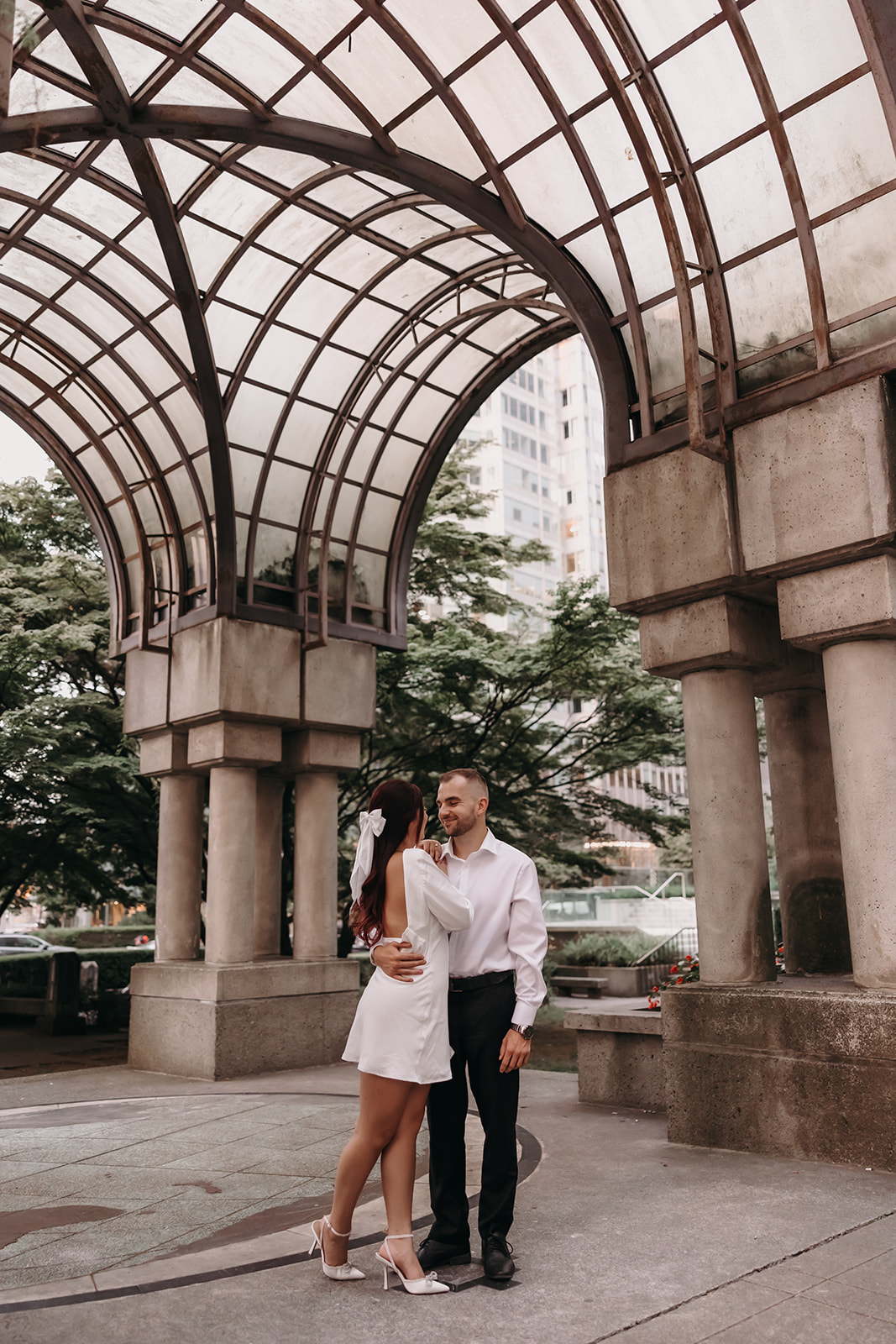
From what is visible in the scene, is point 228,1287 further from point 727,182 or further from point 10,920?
point 10,920

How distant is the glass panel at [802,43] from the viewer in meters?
6.86

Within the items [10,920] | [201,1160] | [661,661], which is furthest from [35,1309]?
[10,920]

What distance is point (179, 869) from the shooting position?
13398 millimetres

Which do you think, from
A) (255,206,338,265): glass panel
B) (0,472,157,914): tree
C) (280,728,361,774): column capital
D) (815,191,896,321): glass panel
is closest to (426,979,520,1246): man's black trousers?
(815,191,896,321): glass panel

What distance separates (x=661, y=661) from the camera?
8.09 metres

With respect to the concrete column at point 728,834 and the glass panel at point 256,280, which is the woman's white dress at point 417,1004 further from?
the glass panel at point 256,280

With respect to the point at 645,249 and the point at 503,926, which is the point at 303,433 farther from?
the point at 503,926

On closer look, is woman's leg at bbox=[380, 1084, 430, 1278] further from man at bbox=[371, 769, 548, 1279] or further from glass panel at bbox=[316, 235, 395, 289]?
glass panel at bbox=[316, 235, 395, 289]

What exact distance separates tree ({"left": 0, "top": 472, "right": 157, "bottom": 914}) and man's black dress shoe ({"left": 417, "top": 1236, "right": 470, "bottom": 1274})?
11.2 meters

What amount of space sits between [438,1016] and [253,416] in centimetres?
966

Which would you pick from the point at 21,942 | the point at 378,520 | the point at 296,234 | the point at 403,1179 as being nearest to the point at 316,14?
the point at 296,234

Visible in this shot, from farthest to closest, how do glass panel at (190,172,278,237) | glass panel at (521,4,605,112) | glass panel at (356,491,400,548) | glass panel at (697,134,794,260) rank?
glass panel at (356,491,400,548) < glass panel at (190,172,278,237) < glass panel at (521,4,605,112) < glass panel at (697,134,794,260)

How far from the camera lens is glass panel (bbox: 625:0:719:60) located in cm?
729

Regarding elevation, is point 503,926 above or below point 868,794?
below
